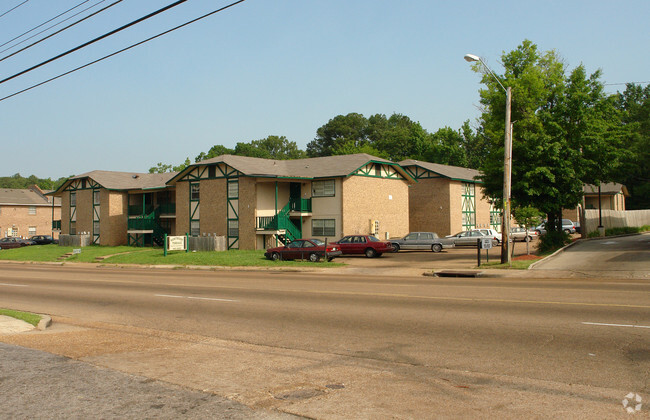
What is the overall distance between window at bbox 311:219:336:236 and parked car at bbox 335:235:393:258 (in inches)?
233

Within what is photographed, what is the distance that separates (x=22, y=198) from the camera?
260ft

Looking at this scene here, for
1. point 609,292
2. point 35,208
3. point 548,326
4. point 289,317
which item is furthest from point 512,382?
point 35,208

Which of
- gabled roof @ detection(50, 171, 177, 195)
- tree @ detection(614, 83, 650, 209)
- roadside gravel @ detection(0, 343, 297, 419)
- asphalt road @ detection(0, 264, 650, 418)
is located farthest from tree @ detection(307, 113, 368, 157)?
roadside gravel @ detection(0, 343, 297, 419)

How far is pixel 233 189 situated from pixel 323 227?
755 centimetres

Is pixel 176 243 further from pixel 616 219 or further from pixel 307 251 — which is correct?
pixel 616 219

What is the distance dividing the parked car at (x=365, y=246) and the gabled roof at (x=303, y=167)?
659 centimetres

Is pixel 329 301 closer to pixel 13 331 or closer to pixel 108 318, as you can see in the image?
pixel 108 318

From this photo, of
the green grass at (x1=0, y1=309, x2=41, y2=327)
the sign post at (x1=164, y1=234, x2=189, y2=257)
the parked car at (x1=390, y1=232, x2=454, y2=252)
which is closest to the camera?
the green grass at (x1=0, y1=309, x2=41, y2=327)

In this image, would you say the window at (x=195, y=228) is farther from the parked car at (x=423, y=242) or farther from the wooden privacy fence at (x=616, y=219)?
the wooden privacy fence at (x=616, y=219)

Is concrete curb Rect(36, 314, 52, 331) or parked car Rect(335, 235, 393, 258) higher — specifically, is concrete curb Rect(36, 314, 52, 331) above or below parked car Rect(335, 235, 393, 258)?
below

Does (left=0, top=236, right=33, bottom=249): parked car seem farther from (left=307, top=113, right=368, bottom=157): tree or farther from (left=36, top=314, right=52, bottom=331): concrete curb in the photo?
(left=307, top=113, right=368, bottom=157): tree

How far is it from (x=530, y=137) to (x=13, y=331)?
25.1 meters

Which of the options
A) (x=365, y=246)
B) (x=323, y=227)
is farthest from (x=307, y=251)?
(x=323, y=227)

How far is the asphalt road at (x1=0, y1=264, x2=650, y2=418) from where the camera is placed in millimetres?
6398
